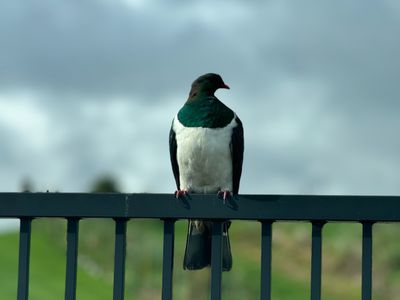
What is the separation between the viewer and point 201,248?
4.72 meters

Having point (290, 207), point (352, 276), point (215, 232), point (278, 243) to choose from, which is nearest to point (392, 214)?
point (290, 207)

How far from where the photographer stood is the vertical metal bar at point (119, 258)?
4051mm

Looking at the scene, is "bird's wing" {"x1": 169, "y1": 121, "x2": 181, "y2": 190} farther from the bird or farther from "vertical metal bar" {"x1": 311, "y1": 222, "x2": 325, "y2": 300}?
"vertical metal bar" {"x1": 311, "y1": 222, "x2": 325, "y2": 300}

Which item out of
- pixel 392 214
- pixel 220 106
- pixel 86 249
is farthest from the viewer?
pixel 86 249

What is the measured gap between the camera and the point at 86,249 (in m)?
19.4

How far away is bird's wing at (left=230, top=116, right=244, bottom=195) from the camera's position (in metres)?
5.44

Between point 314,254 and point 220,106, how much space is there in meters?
1.65

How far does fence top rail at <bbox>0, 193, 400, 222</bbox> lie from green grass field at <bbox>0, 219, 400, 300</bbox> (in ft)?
37.8

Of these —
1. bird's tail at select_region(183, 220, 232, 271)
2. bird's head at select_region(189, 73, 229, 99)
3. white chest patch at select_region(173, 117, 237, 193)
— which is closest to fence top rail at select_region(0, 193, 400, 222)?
bird's tail at select_region(183, 220, 232, 271)

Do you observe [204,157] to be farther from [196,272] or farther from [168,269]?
[196,272]

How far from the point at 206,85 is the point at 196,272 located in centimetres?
1110

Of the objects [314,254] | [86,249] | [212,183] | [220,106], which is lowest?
[314,254]

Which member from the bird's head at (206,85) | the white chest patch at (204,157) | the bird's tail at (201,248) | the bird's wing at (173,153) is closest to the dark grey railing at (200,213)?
the bird's tail at (201,248)

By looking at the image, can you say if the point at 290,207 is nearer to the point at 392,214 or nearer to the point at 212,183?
the point at 392,214
